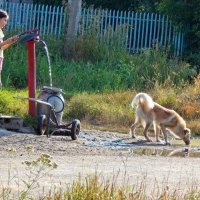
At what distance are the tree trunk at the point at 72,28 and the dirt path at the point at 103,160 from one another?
338 inches

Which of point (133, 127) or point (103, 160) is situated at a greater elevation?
point (103, 160)

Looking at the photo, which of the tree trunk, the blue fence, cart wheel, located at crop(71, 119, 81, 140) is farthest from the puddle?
the blue fence

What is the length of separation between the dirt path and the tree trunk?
8.60 metres

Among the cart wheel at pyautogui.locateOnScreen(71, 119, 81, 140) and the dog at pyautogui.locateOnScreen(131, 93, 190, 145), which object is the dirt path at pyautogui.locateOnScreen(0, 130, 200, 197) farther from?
the dog at pyautogui.locateOnScreen(131, 93, 190, 145)

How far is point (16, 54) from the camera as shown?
23.7 meters

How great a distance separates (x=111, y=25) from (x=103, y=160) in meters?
15.0

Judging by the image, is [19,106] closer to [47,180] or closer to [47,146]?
[47,146]

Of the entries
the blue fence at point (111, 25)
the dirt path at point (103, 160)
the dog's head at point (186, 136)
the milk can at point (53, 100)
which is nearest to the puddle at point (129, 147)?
the dirt path at point (103, 160)

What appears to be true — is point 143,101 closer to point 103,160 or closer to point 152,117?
point 152,117

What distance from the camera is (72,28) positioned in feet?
84.8

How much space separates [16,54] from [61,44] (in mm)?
2390

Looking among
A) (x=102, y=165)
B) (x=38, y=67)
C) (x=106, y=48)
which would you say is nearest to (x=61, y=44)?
(x=106, y=48)

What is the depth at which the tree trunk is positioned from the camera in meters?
25.6

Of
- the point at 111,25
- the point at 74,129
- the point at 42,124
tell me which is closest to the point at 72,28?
the point at 111,25
